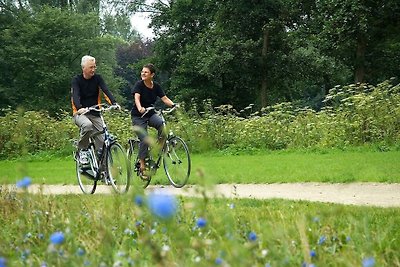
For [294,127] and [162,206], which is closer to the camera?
[162,206]

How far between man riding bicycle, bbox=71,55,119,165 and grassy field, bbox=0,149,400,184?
0.88 metres

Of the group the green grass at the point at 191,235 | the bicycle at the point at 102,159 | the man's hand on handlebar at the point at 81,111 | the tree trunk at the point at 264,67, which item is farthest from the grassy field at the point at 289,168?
the tree trunk at the point at 264,67

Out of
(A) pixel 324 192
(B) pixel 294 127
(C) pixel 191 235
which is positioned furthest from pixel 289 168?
(C) pixel 191 235

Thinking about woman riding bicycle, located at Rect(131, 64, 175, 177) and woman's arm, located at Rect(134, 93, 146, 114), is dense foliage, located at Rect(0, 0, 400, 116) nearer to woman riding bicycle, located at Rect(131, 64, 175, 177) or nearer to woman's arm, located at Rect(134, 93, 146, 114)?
woman riding bicycle, located at Rect(131, 64, 175, 177)

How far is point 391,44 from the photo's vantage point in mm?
28844

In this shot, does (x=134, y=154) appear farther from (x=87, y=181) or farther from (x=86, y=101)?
(x=86, y=101)

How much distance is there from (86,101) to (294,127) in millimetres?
8243

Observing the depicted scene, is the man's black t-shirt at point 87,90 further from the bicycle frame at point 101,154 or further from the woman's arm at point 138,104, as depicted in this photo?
the woman's arm at point 138,104

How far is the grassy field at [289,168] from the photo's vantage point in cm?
950

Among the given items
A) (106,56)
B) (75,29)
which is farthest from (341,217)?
(106,56)

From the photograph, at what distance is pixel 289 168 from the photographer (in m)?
11.1

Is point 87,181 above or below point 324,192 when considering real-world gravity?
above

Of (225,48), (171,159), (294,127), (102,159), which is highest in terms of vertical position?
(225,48)

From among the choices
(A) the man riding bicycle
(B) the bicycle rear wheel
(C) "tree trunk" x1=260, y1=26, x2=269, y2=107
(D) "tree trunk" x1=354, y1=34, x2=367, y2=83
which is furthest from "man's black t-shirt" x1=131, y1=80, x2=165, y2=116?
(C) "tree trunk" x1=260, y1=26, x2=269, y2=107
